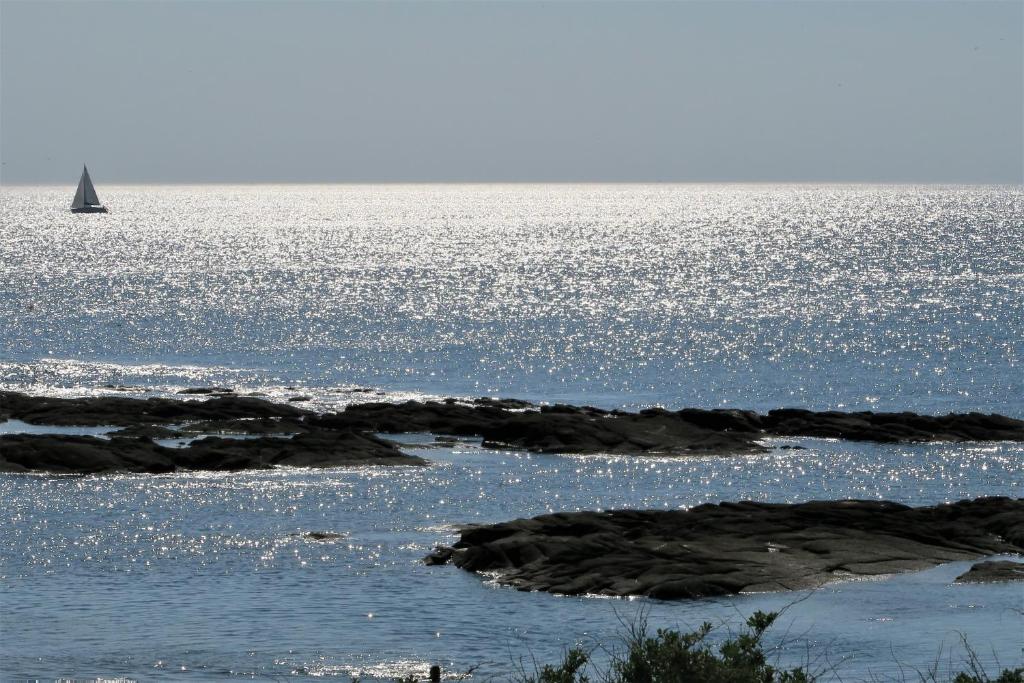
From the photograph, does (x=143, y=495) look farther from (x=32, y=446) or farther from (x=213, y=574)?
(x=213, y=574)

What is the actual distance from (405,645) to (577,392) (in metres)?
54.6

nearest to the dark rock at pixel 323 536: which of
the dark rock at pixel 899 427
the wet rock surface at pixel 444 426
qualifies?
the wet rock surface at pixel 444 426

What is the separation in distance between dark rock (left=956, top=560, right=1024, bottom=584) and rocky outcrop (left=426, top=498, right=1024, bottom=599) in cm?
161

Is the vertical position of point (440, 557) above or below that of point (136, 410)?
below

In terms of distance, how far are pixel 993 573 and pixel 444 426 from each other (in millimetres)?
31239

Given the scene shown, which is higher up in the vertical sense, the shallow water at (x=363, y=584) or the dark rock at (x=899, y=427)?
the dark rock at (x=899, y=427)

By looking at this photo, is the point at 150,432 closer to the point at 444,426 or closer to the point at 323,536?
the point at 444,426

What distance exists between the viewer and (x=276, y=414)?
65938mm

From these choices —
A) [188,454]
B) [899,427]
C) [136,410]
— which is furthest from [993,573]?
[136,410]

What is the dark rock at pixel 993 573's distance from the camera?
120 ft

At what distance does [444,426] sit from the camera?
212 ft

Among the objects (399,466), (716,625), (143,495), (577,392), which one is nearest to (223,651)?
(716,625)

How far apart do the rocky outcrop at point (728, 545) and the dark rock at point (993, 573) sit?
1.61 meters

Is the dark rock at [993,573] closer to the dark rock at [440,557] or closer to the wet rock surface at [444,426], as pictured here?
the dark rock at [440,557]
